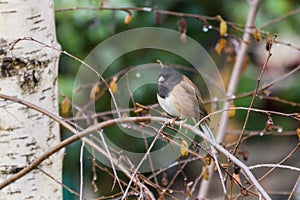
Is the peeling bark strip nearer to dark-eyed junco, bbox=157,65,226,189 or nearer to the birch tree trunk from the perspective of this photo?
the birch tree trunk

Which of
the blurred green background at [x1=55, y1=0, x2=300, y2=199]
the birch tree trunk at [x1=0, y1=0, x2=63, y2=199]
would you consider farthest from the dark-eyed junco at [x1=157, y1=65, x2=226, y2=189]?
the blurred green background at [x1=55, y1=0, x2=300, y2=199]

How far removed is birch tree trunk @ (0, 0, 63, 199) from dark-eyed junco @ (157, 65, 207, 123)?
0.22 meters

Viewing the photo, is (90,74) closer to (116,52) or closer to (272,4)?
(116,52)

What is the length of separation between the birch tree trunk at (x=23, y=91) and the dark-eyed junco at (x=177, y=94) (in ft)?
0.71

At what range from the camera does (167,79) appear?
107cm

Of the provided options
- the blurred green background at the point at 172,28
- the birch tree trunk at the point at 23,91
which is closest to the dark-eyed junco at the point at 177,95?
the birch tree trunk at the point at 23,91

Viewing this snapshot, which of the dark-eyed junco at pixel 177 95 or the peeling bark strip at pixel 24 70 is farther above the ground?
the peeling bark strip at pixel 24 70

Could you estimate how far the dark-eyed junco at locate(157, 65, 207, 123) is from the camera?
3.50ft

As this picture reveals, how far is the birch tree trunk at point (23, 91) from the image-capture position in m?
1.02

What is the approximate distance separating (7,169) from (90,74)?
1.09m

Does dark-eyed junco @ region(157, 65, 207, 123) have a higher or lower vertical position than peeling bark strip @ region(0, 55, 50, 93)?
lower

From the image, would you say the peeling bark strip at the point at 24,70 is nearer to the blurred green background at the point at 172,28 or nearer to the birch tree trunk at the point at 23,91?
the birch tree trunk at the point at 23,91

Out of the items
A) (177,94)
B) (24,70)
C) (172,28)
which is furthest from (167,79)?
(172,28)

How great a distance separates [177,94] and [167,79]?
1.7 inches
